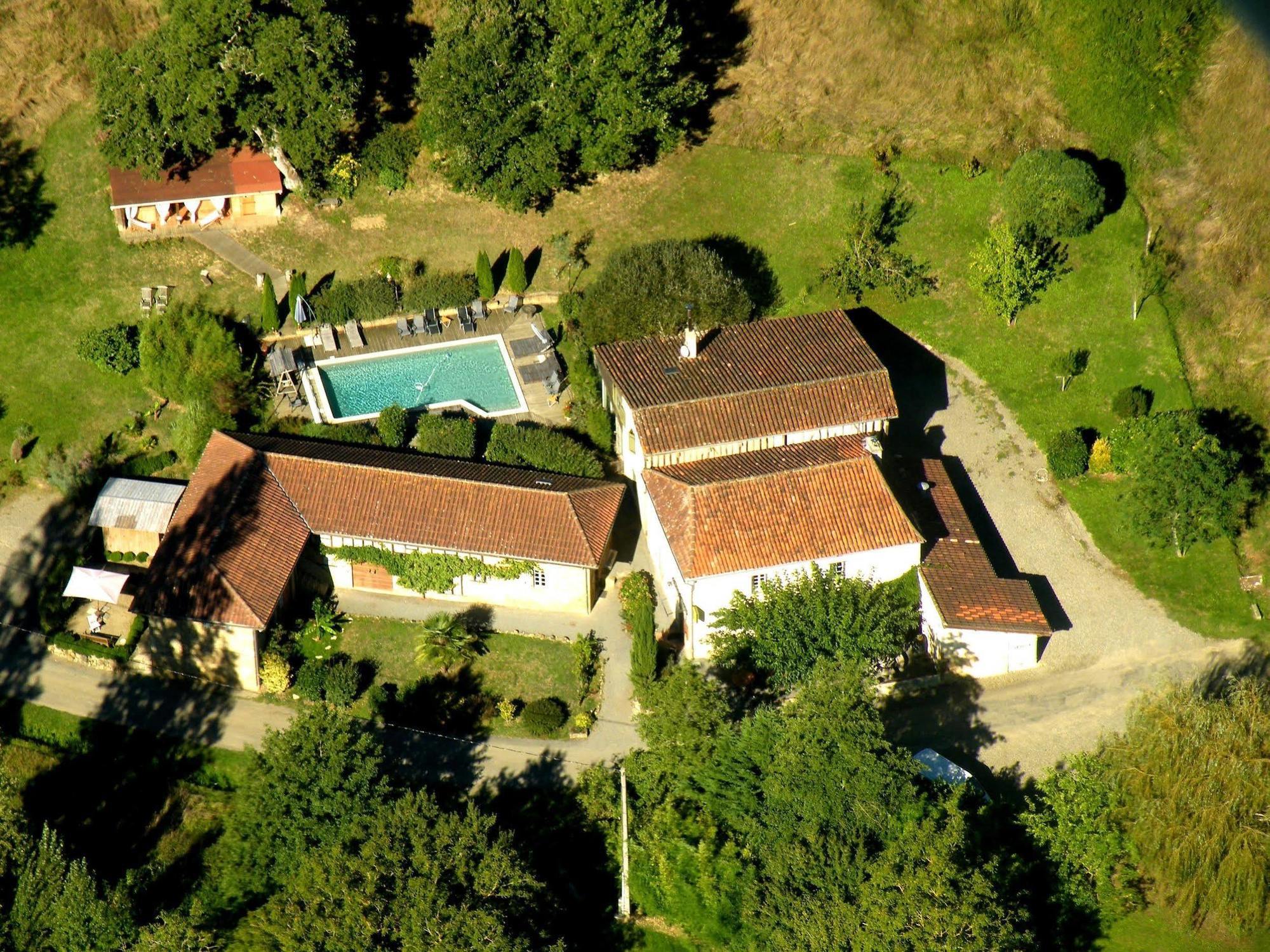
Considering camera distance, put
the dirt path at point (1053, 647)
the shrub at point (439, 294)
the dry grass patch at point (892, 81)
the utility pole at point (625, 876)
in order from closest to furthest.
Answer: the utility pole at point (625, 876), the dirt path at point (1053, 647), the shrub at point (439, 294), the dry grass patch at point (892, 81)

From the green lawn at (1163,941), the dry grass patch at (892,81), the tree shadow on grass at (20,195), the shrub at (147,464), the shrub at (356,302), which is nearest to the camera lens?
the green lawn at (1163,941)

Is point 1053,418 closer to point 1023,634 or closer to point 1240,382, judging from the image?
point 1240,382

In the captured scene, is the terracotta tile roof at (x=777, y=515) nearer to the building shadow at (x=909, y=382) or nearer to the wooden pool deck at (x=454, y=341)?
the building shadow at (x=909, y=382)

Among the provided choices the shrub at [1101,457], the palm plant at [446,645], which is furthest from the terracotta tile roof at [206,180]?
the shrub at [1101,457]

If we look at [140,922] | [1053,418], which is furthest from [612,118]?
[140,922]

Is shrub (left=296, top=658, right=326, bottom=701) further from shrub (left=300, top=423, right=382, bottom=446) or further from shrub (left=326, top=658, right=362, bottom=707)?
shrub (left=300, top=423, right=382, bottom=446)

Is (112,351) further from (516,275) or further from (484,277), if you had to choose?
(516,275)

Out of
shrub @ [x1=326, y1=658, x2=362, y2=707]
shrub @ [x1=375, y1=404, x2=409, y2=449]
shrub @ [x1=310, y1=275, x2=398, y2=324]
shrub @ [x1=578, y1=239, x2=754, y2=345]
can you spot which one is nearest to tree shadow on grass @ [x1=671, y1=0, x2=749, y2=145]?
shrub @ [x1=578, y1=239, x2=754, y2=345]
